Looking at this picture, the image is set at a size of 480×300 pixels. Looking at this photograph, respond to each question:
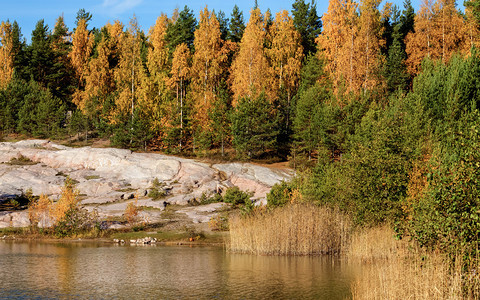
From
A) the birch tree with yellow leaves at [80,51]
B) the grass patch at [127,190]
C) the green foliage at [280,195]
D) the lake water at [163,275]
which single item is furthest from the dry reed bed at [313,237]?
the birch tree with yellow leaves at [80,51]

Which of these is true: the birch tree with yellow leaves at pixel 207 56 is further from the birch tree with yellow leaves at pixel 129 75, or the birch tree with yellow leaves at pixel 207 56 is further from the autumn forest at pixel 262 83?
the birch tree with yellow leaves at pixel 129 75

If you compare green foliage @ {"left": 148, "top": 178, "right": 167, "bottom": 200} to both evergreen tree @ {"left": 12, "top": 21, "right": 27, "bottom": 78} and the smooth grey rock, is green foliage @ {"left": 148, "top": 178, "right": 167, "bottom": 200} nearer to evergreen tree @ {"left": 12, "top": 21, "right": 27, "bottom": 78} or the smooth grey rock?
the smooth grey rock

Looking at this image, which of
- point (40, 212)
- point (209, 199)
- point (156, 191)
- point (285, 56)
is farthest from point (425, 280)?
point (285, 56)

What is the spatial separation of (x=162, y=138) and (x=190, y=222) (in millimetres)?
21653

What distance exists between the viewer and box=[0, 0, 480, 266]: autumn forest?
45.8 metres

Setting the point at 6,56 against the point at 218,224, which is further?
the point at 6,56

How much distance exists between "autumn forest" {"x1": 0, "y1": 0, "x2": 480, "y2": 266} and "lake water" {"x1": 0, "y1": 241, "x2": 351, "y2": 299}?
30.6 feet

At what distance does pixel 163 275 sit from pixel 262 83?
43.0 m

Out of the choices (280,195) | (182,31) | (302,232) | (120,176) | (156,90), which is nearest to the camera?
(302,232)

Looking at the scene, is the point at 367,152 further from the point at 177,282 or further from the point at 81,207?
the point at 81,207

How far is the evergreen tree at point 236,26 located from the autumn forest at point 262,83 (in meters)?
0.24

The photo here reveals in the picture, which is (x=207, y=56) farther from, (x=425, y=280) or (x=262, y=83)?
(x=425, y=280)

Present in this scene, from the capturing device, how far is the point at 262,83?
65.0 metres

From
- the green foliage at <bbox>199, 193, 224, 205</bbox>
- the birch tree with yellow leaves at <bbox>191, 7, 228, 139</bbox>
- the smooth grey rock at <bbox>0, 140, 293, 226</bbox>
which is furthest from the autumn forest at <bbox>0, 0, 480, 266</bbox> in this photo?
the green foliage at <bbox>199, 193, 224, 205</bbox>
